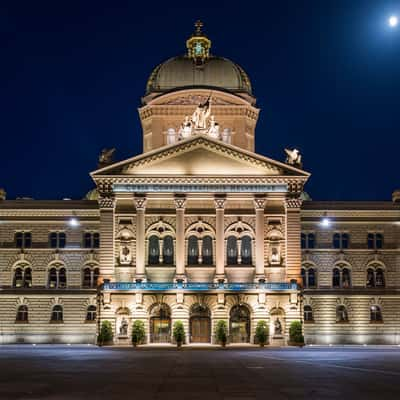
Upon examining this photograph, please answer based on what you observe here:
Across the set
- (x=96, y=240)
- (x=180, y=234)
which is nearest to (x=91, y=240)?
(x=96, y=240)

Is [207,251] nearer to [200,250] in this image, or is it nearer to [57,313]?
[200,250]

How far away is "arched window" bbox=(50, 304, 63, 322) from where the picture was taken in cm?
8069

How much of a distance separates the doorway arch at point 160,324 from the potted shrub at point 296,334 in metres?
11.3

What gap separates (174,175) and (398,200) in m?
23.9

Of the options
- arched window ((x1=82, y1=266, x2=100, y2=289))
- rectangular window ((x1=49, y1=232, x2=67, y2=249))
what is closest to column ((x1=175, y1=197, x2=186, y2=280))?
arched window ((x1=82, y1=266, x2=100, y2=289))

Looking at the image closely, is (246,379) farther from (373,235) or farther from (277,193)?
(373,235)

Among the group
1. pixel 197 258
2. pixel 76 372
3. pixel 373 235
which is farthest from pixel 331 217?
pixel 76 372

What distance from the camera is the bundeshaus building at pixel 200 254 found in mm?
75250

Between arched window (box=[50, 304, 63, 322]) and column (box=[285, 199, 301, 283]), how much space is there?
22.6 metres

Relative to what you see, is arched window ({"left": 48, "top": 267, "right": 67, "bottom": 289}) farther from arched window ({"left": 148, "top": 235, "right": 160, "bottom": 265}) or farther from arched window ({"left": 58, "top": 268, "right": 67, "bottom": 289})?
arched window ({"left": 148, "top": 235, "right": 160, "bottom": 265})

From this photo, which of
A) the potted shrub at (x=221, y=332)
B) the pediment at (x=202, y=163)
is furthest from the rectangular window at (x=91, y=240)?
the potted shrub at (x=221, y=332)

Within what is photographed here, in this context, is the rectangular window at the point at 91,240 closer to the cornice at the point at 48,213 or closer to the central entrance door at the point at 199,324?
the cornice at the point at 48,213

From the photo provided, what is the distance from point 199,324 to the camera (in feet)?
250

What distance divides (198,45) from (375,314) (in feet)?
124
